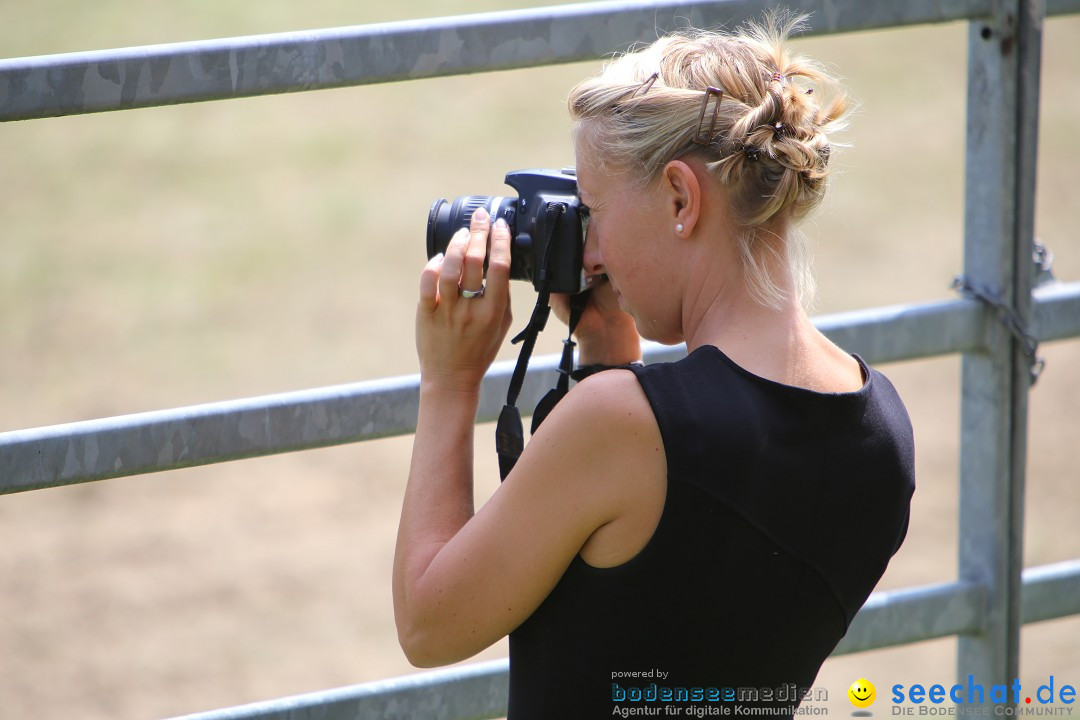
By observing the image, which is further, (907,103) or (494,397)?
(907,103)

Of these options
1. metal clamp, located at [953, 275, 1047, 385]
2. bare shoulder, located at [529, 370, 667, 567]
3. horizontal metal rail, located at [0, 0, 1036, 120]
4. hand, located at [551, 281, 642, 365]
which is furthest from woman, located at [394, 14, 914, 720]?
metal clamp, located at [953, 275, 1047, 385]

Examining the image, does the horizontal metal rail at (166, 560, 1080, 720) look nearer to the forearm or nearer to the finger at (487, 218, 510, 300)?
the forearm

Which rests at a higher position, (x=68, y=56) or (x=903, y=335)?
(x=68, y=56)

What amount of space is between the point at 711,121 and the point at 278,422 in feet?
2.54

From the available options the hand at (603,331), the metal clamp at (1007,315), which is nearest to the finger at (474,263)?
the hand at (603,331)

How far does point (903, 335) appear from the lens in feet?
6.63

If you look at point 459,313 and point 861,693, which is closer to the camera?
point 459,313

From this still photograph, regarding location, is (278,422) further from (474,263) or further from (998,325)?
(998,325)

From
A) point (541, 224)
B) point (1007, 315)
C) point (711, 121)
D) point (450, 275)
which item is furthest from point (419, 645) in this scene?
point (1007, 315)

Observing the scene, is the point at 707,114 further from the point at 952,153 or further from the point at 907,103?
the point at 907,103

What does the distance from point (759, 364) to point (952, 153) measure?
10.5m

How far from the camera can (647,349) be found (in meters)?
1.97

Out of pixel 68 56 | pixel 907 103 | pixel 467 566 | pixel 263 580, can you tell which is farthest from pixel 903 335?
pixel 907 103

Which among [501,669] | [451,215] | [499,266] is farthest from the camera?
[501,669]
